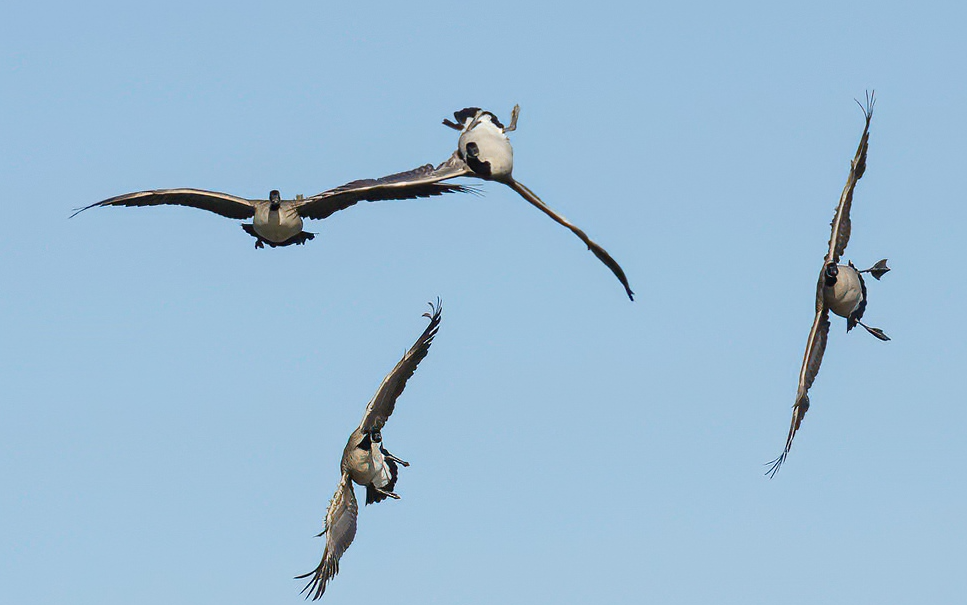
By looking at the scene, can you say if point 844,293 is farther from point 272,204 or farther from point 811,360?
point 272,204

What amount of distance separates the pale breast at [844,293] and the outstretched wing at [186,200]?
41.4 ft

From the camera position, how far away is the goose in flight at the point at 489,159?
36.5 metres

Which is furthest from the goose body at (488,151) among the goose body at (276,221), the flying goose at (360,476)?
the flying goose at (360,476)

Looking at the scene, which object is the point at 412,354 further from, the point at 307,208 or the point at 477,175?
the point at 477,175

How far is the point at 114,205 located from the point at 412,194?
264 inches

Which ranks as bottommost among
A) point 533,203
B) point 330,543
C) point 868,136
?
point 330,543

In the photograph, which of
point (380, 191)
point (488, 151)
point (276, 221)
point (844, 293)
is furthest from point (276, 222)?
point (844, 293)

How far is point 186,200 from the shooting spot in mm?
41625

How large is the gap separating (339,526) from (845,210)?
13.1m

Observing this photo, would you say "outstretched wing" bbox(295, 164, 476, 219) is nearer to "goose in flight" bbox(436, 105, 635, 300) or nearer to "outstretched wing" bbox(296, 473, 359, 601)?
"goose in flight" bbox(436, 105, 635, 300)

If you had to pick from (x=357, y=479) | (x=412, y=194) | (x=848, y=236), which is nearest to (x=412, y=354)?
(x=357, y=479)

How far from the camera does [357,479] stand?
1721 inches

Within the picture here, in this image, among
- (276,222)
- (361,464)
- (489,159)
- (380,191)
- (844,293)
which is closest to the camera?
(489,159)

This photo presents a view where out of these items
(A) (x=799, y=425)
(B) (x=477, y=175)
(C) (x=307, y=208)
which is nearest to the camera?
(B) (x=477, y=175)
